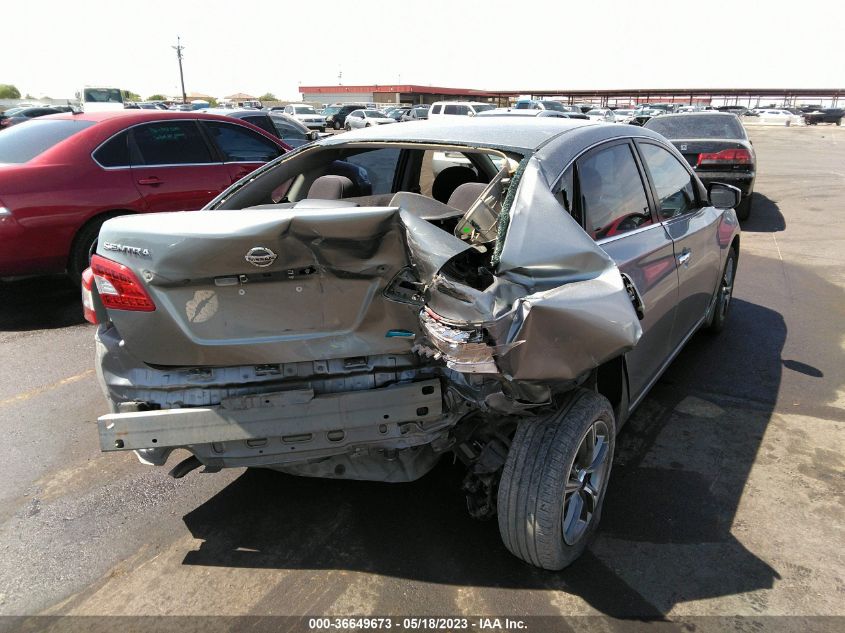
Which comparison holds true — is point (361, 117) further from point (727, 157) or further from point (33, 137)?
point (33, 137)

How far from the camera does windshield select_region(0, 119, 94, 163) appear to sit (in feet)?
19.0

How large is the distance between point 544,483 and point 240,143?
20.6ft

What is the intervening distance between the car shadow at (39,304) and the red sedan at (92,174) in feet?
1.39

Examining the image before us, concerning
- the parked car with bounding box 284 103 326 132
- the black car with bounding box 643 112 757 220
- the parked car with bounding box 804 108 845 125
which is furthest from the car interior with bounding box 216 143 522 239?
the parked car with bounding box 804 108 845 125

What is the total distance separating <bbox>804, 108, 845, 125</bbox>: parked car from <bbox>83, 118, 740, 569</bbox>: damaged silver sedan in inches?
2459

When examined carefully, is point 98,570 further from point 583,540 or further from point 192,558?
point 583,540

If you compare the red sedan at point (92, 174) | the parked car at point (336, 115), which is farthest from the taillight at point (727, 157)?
the parked car at point (336, 115)

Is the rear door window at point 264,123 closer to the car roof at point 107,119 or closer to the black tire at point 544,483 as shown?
the car roof at point 107,119

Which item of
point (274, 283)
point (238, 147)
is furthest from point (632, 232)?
point (238, 147)

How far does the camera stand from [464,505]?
3020mm

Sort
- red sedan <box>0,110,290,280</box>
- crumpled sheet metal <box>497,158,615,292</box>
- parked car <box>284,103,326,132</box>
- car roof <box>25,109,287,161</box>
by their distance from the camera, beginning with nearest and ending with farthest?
crumpled sheet metal <box>497,158,615,292</box>, red sedan <box>0,110,290,280</box>, car roof <box>25,109,287,161</box>, parked car <box>284,103,326,132</box>

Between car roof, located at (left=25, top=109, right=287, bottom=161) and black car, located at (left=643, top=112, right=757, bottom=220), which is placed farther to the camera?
black car, located at (left=643, top=112, right=757, bottom=220)

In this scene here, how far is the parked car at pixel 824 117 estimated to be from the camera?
53094 millimetres

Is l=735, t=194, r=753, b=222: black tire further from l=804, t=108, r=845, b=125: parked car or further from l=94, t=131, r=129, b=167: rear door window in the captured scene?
l=804, t=108, r=845, b=125: parked car
